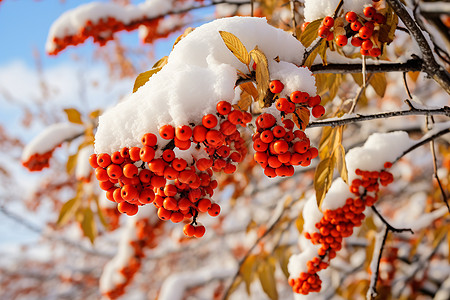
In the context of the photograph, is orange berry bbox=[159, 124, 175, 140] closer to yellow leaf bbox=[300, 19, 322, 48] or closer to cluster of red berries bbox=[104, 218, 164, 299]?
yellow leaf bbox=[300, 19, 322, 48]

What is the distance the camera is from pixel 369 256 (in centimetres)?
226

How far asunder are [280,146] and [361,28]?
63cm

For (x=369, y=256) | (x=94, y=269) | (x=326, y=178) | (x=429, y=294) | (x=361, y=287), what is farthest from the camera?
(x=94, y=269)

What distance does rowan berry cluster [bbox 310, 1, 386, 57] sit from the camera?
1131mm

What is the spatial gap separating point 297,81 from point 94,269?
827cm

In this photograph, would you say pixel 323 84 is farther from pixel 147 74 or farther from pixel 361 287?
pixel 361 287

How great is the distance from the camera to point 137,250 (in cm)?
384

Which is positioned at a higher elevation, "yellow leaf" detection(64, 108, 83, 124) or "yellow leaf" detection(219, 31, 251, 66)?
"yellow leaf" detection(219, 31, 251, 66)

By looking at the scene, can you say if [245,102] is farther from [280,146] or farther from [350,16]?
[350,16]

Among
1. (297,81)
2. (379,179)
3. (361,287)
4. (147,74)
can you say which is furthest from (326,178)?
(361,287)

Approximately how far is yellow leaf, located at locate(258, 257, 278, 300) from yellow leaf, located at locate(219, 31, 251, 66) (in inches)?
71.6

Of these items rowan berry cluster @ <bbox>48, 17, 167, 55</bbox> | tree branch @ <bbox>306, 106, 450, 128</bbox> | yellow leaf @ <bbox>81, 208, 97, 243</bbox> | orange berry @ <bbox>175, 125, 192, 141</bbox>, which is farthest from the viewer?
rowan berry cluster @ <bbox>48, 17, 167, 55</bbox>

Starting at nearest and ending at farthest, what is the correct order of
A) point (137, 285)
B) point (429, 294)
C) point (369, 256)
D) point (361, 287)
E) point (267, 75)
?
point (267, 75), point (369, 256), point (361, 287), point (429, 294), point (137, 285)

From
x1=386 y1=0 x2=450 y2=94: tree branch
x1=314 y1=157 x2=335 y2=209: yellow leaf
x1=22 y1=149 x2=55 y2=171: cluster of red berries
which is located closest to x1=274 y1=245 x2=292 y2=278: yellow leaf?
x1=314 y1=157 x2=335 y2=209: yellow leaf
